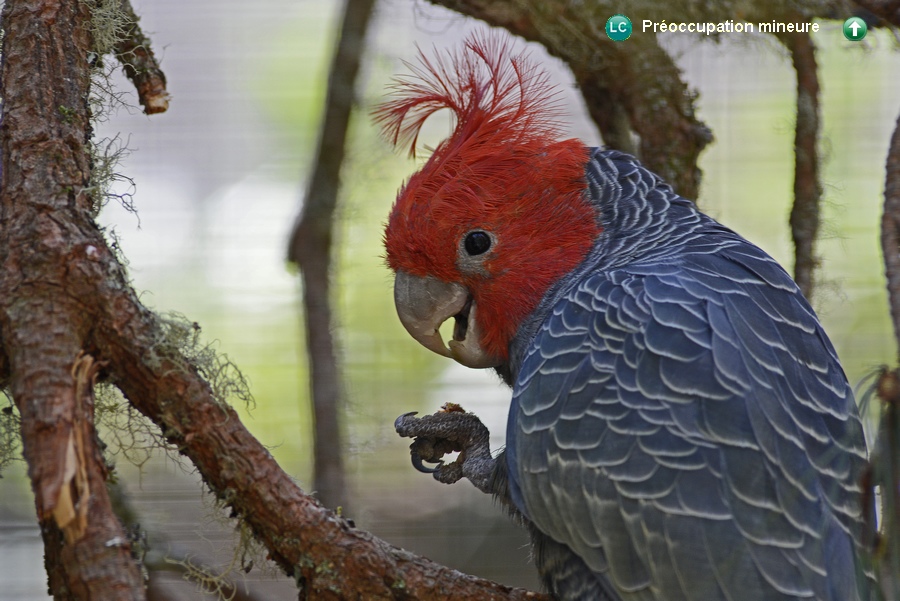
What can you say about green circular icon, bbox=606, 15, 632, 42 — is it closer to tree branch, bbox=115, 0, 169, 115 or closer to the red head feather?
the red head feather

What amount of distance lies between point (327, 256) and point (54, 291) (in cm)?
132

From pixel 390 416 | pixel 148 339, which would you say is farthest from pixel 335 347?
pixel 148 339

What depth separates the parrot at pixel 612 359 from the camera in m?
1.29

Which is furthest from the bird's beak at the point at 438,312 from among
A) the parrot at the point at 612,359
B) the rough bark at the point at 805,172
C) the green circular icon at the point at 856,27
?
the green circular icon at the point at 856,27

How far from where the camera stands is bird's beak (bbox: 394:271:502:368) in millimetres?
1710

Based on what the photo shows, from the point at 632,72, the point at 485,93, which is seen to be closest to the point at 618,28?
the point at 632,72

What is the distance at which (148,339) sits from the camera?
1178 mm

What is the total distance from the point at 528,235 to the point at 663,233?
283 millimetres

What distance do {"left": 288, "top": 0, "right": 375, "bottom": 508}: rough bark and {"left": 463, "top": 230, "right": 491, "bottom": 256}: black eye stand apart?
83 cm

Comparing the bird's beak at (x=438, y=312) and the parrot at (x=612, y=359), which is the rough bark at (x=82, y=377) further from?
the bird's beak at (x=438, y=312)

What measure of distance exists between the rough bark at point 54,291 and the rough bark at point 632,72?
1.12 metres

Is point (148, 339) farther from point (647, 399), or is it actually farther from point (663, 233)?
point (663, 233)

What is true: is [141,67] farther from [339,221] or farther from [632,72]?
[632,72]

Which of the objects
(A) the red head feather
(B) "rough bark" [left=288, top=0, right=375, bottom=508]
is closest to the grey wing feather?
(A) the red head feather
